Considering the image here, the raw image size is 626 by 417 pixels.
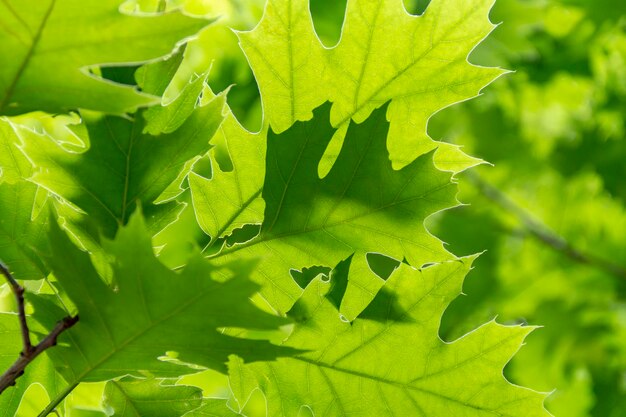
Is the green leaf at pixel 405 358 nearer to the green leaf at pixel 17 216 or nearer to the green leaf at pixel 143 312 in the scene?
the green leaf at pixel 143 312

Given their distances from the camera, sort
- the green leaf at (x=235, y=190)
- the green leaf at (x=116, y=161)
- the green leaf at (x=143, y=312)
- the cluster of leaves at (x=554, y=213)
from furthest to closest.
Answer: the cluster of leaves at (x=554, y=213), the green leaf at (x=235, y=190), the green leaf at (x=116, y=161), the green leaf at (x=143, y=312)

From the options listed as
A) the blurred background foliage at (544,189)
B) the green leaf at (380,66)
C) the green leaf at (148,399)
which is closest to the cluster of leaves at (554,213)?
the blurred background foliage at (544,189)

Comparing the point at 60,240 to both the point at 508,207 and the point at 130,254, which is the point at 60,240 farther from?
the point at 508,207

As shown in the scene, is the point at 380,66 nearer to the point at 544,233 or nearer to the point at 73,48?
the point at 73,48

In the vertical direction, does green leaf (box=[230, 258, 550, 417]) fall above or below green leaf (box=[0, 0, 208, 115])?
below

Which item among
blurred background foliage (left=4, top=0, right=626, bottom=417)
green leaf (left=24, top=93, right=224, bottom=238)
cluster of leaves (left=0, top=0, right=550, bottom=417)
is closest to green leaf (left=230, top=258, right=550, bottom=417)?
cluster of leaves (left=0, top=0, right=550, bottom=417)

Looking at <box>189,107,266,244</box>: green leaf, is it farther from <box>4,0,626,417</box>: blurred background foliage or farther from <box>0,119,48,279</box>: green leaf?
<box>4,0,626,417</box>: blurred background foliage
